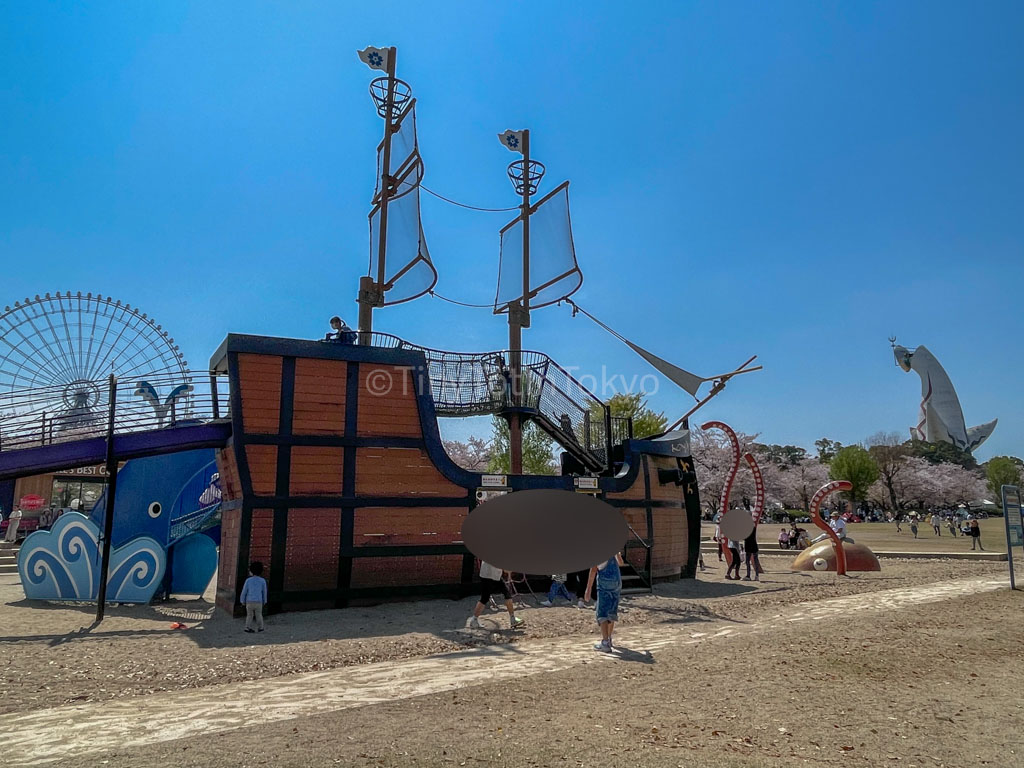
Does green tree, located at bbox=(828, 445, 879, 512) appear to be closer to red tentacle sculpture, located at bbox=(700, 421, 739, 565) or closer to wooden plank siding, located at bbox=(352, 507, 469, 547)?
red tentacle sculpture, located at bbox=(700, 421, 739, 565)

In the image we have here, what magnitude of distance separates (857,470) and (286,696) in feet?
245

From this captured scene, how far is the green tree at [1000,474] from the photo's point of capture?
88.1m

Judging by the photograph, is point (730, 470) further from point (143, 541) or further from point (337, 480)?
point (143, 541)

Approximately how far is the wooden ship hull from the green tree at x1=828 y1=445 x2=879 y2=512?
6563cm

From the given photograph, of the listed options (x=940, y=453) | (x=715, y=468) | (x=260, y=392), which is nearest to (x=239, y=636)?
(x=260, y=392)

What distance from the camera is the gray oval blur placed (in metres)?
1.00

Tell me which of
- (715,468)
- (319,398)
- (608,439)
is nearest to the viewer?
(319,398)

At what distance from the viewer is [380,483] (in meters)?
14.6

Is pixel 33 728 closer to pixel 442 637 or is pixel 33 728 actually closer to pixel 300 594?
pixel 442 637

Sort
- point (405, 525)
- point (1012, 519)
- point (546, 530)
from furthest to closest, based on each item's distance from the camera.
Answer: point (1012, 519), point (405, 525), point (546, 530)

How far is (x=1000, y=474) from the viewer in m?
89.5

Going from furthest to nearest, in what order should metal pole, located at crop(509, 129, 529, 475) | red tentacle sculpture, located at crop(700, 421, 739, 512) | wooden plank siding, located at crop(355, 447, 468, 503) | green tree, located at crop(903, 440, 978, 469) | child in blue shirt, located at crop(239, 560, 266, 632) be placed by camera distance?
1. green tree, located at crop(903, 440, 978, 469)
2. red tentacle sculpture, located at crop(700, 421, 739, 512)
3. metal pole, located at crop(509, 129, 529, 475)
4. wooden plank siding, located at crop(355, 447, 468, 503)
5. child in blue shirt, located at crop(239, 560, 266, 632)

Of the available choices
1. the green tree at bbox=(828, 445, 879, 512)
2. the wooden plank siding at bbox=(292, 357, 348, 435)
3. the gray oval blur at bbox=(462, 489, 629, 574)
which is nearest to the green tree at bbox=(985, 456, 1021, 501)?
the green tree at bbox=(828, 445, 879, 512)

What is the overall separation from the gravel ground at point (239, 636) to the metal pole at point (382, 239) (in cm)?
712
